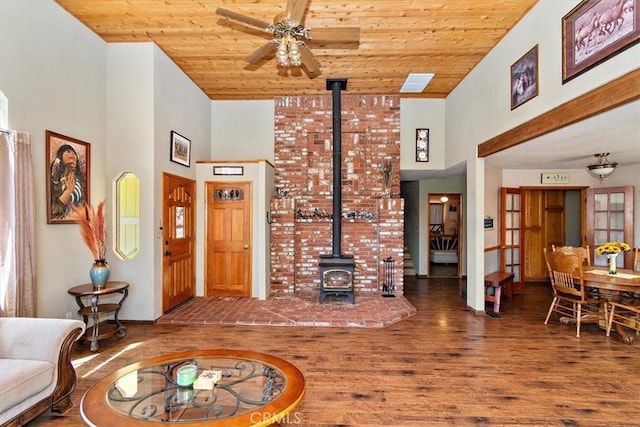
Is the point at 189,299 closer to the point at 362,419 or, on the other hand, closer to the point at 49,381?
the point at 49,381

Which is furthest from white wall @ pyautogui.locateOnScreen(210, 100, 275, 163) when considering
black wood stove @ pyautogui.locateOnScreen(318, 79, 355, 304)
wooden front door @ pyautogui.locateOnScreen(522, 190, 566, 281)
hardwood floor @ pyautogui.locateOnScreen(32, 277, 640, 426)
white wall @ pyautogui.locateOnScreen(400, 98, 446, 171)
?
wooden front door @ pyautogui.locateOnScreen(522, 190, 566, 281)

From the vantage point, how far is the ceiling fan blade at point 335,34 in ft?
10.1

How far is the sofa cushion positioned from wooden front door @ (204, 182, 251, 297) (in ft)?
10.7

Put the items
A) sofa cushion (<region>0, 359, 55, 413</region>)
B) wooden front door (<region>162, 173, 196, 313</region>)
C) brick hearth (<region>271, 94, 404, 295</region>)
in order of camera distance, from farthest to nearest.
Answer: brick hearth (<region>271, 94, 404, 295</region>) < wooden front door (<region>162, 173, 196, 313</region>) < sofa cushion (<region>0, 359, 55, 413</region>)

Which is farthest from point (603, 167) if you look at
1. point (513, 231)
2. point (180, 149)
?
point (180, 149)

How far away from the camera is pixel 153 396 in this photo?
1.87 metres

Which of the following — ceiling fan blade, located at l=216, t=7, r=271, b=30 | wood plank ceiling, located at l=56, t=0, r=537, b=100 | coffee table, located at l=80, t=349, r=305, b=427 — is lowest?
coffee table, located at l=80, t=349, r=305, b=427

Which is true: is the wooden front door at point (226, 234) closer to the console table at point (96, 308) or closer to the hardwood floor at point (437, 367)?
the hardwood floor at point (437, 367)

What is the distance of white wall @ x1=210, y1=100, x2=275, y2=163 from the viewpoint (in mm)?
6309

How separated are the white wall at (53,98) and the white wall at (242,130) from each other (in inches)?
89.3

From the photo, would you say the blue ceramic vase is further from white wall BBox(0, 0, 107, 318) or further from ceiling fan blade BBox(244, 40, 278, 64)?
ceiling fan blade BBox(244, 40, 278, 64)

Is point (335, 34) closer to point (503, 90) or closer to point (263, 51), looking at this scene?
point (263, 51)

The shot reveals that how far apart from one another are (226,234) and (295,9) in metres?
3.77

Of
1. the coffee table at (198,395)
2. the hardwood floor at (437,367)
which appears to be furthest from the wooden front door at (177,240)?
the coffee table at (198,395)
